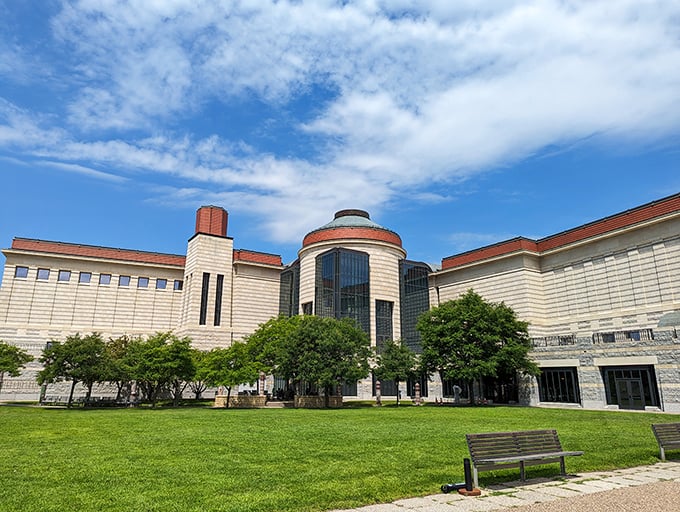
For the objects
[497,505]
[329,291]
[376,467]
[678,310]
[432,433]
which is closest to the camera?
[497,505]

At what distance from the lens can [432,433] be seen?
16.7 metres

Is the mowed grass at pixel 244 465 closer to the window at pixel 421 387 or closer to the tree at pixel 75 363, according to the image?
the tree at pixel 75 363

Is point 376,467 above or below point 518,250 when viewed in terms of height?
below

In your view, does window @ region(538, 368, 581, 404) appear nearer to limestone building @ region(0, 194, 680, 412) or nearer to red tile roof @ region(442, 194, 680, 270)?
limestone building @ region(0, 194, 680, 412)

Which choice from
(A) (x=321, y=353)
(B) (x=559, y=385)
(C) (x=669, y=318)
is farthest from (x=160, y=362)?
(C) (x=669, y=318)

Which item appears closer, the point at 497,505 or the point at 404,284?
the point at 497,505

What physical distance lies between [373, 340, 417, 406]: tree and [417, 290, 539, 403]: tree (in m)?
1.51

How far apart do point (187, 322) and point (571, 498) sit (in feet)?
172

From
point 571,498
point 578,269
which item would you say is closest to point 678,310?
point 578,269

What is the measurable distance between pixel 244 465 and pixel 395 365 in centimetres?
3144

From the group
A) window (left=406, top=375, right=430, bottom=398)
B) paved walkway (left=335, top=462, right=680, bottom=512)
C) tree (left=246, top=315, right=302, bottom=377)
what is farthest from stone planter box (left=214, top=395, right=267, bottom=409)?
paved walkway (left=335, top=462, right=680, bottom=512)

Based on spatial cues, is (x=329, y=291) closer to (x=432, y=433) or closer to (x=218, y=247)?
(x=218, y=247)

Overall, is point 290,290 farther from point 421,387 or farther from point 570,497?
point 570,497

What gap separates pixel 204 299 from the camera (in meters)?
57.2
